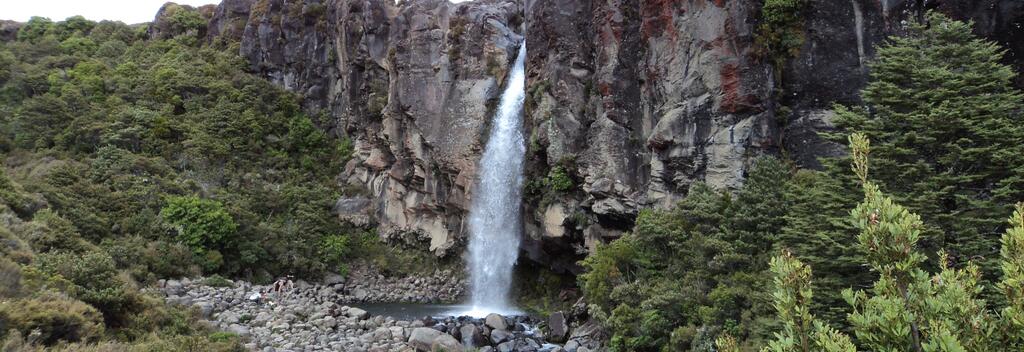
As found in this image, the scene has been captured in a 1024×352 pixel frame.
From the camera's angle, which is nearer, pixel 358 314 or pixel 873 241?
pixel 873 241

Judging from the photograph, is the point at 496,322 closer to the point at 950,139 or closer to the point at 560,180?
the point at 560,180

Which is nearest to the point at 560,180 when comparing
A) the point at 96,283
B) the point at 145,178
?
the point at 96,283

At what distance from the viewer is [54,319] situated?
11906 mm

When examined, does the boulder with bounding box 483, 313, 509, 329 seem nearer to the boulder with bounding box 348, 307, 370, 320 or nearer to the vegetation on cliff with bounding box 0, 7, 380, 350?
the boulder with bounding box 348, 307, 370, 320

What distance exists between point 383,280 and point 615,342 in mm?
21450

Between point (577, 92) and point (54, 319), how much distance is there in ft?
64.8

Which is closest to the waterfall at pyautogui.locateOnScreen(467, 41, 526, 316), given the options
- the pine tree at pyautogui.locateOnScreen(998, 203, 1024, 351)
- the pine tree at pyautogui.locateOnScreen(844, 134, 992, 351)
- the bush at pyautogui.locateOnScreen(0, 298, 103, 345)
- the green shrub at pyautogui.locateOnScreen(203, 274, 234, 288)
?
the green shrub at pyautogui.locateOnScreen(203, 274, 234, 288)

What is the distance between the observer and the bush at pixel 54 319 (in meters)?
11.1

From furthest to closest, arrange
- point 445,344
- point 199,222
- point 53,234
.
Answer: point 199,222, point 53,234, point 445,344

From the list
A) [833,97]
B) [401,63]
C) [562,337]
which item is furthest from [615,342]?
[401,63]

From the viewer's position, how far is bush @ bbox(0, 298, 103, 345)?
11.1 m

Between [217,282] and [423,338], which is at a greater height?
[423,338]

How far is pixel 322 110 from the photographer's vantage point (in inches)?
1793

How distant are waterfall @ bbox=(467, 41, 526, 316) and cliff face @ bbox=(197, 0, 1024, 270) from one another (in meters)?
0.83
